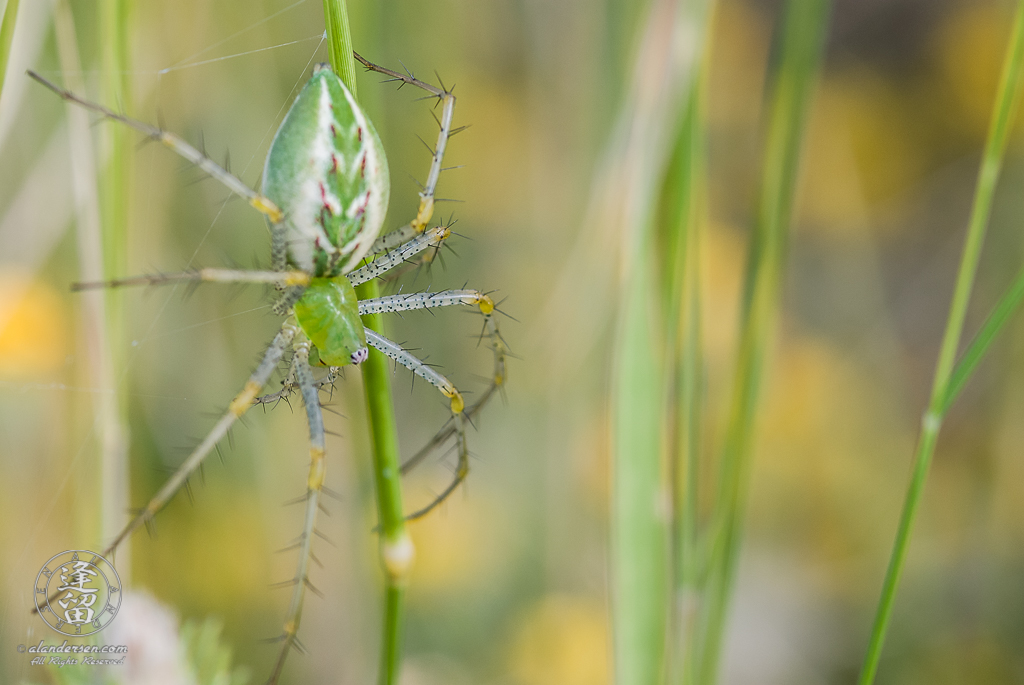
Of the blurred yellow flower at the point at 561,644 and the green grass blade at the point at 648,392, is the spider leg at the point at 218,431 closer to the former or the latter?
the green grass blade at the point at 648,392

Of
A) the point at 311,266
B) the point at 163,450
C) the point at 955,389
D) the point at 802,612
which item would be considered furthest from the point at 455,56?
the point at 802,612

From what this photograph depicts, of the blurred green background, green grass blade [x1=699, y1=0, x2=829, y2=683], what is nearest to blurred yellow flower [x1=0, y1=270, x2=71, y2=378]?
the blurred green background

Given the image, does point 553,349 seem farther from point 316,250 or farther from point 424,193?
point 316,250

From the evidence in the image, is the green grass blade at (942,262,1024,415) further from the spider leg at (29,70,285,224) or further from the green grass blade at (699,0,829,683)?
the spider leg at (29,70,285,224)

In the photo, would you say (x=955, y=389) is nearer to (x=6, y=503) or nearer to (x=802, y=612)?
Answer: (x=6, y=503)

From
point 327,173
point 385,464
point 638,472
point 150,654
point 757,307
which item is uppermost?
point 757,307

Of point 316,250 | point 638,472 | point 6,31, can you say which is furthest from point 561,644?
point 6,31

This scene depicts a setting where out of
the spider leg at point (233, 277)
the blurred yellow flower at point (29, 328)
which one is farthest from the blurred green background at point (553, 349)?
the spider leg at point (233, 277)

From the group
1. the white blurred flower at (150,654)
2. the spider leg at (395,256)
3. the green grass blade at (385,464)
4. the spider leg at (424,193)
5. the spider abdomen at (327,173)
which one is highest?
the spider leg at (424,193)
